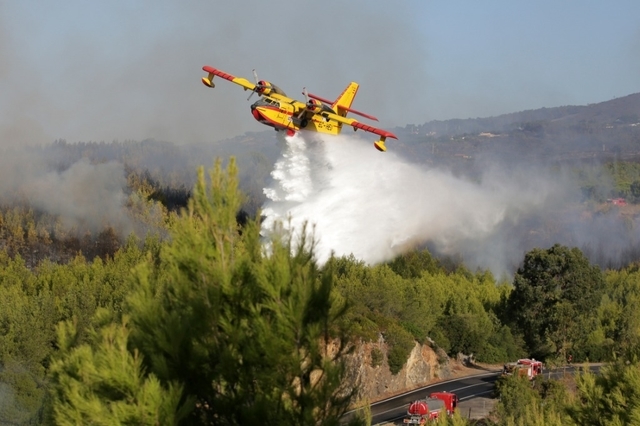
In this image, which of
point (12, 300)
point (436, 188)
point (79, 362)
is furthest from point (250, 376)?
point (436, 188)

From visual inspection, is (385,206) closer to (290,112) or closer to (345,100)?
(345,100)

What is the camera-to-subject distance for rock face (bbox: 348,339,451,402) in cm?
3850

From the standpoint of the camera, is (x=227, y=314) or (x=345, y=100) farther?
(x=345, y=100)

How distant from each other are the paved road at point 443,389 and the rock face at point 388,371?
0.68 m

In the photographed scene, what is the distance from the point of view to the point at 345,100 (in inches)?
2235

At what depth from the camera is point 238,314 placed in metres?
8.96

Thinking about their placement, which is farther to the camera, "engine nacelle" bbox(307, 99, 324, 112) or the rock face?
"engine nacelle" bbox(307, 99, 324, 112)

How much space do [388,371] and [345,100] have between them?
867 inches

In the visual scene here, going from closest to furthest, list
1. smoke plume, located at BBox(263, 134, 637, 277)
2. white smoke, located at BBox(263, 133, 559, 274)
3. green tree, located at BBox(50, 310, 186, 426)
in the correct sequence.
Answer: green tree, located at BBox(50, 310, 186, 426), white smoke, located at BBox(263, 133, 559, 274), smoke plume, located at BBox(263, 134, 637, 277)

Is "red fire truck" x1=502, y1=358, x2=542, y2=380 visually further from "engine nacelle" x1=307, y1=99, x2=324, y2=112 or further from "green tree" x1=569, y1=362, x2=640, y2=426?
"green tree" x1=569, y1=362, x2=640, y2=426

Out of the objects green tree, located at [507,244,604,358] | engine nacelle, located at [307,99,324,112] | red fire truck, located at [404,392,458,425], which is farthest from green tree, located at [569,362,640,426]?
green tree, located at [507,244,604,358]

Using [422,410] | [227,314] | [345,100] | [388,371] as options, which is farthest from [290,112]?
[227,314]

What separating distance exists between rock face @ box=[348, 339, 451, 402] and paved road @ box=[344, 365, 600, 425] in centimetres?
68

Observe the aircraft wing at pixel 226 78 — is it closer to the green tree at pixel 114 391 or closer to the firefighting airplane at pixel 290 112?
the firefighting airplane at pixel 290 112
